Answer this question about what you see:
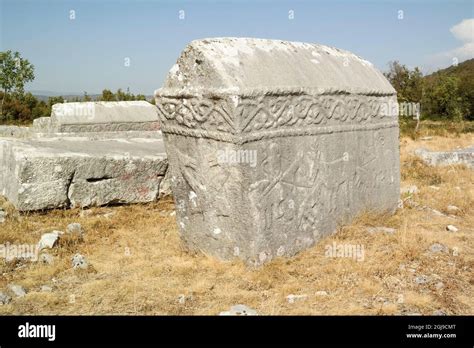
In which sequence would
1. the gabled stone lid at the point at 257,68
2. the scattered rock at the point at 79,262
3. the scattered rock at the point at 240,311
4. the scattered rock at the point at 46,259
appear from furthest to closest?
the scattered rock at the point at 46,259
the scattered rock at the point at 79,262
the gabled stone lid at the point at 257,68
the scattered rock at the point at 240,311

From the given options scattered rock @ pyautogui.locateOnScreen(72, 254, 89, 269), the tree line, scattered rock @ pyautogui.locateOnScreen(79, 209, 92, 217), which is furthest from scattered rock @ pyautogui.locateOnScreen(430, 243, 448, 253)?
the tree line

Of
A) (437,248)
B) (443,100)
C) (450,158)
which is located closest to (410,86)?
(443,100)

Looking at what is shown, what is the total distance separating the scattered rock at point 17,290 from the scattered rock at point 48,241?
31.1 inches

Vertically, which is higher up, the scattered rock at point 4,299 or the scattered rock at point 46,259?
the scattered rock at point 46,259

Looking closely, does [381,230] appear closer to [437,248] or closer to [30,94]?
[437,248]

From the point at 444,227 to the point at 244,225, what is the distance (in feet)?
8.65

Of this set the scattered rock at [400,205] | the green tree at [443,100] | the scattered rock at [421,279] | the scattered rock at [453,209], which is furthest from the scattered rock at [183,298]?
the green tree at [443,100]

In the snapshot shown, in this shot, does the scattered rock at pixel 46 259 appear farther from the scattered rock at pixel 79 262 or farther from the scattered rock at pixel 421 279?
the scattered rock at pixel 421 279

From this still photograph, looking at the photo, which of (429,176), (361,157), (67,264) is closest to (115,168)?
(67,264)

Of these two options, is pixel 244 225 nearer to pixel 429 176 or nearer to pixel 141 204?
pixel 141 204

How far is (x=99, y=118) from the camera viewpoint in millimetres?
11102

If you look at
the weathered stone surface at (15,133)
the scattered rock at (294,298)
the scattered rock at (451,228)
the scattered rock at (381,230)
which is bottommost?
the scattered rock at (294,298)

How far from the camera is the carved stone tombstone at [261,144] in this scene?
3779 mm

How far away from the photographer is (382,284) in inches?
141
